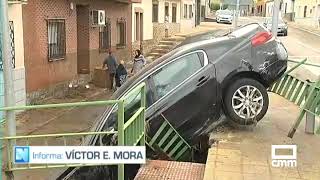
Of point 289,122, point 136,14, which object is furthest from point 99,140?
point 136,14

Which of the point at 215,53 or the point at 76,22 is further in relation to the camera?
the point at 76,22

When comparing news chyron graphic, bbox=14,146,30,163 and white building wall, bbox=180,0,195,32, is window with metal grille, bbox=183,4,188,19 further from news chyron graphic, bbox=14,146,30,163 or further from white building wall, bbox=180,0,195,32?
news chyron graphic, bbox=14,146,30,163

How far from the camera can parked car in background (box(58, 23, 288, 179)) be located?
7.18 m

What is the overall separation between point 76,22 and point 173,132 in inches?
420

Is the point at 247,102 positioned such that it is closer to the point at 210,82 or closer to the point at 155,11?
the point at 210,82

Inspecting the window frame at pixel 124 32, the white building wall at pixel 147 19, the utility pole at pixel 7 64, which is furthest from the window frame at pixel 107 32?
the utility pole at pixel 7 64

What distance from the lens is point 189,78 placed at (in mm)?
7277

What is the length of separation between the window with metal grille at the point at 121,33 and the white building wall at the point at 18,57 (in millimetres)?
9668

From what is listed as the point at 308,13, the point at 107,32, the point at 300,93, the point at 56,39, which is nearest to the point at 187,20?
the point at 308,13

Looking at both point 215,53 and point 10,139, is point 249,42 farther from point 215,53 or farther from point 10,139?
point 10,139

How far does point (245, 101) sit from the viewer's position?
767cm

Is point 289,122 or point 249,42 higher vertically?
A: point 249,42

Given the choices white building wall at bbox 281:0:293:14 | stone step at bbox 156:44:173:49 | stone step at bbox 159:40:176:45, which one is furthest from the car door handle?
white building wall at bbox 281:0:293:14

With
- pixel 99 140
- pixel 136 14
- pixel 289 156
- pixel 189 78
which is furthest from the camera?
pixel 136 14
